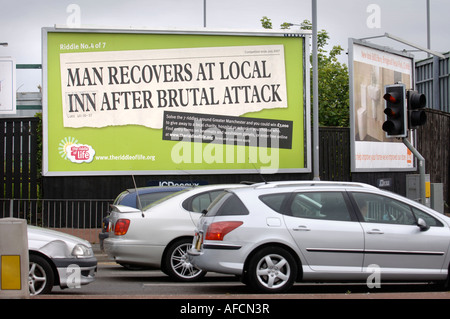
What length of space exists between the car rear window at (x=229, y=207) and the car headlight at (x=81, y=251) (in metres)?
1.69

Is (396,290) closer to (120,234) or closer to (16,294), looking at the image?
(120,234)

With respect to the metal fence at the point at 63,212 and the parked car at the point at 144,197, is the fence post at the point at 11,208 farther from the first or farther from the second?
the parked car at the point at 144,197

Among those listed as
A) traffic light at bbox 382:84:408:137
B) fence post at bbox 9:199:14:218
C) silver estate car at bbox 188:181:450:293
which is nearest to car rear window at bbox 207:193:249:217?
silver estate car at bbox 188:181:450:293

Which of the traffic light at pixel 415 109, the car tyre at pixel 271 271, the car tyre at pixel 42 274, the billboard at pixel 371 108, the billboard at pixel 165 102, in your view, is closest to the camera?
the car tyre at pixel 42 274

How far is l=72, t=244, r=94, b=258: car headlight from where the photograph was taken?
888cm

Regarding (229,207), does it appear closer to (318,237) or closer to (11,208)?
(318,237)

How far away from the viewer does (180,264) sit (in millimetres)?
10672

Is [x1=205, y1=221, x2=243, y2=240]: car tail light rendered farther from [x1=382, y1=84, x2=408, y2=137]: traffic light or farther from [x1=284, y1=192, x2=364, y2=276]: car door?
[x1=382, y1=84, x2=408, y2=137]: traffic light

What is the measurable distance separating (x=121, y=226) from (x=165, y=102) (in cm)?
934

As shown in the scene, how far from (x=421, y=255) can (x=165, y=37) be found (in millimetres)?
12548

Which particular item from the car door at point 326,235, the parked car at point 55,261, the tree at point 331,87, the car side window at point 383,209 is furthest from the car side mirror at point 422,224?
the tree at point 331,87

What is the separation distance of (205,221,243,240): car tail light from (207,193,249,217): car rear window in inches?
7.0

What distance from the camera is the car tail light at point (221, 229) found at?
347 inches
